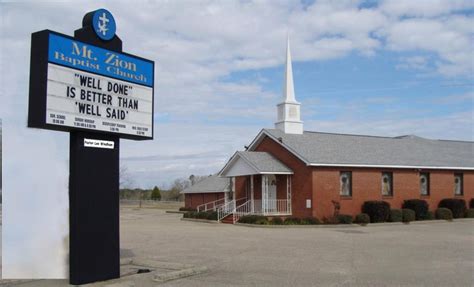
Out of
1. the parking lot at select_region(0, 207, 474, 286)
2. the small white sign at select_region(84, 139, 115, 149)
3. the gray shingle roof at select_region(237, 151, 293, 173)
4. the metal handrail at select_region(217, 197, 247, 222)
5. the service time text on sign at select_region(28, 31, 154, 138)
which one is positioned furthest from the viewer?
the metal handrail at select_region(217, 197, 247, 222)

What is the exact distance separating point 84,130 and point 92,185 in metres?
1.06

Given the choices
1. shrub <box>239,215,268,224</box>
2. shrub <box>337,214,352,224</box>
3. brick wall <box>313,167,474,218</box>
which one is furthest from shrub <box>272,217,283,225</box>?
shrub <box>337,214,352,224</box>

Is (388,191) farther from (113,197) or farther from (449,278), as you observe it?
(113,197)

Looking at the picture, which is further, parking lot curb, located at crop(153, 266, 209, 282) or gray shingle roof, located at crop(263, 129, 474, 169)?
gray shingle roof, located at crop(263, 129, 474, 169)

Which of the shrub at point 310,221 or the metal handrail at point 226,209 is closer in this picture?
the shrub at point 310,221

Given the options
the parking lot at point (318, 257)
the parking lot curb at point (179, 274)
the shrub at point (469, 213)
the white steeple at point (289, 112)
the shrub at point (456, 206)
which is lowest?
the parking lot at point (318, 257)

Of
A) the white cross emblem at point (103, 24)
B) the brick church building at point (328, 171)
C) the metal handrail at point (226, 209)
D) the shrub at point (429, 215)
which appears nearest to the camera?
the white cross emblem at point (103, 24)

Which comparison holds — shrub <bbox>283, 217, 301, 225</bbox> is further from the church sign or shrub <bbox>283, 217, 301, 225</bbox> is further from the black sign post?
the black sign post

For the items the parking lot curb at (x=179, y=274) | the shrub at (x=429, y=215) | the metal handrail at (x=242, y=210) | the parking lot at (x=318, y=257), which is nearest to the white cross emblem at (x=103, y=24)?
the parking lot curb at (x=179, y=274)

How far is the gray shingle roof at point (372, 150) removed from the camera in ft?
107

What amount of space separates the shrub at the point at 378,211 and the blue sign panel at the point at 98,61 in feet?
71.2

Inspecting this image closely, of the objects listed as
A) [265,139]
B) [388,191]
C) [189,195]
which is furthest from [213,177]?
[388,191]

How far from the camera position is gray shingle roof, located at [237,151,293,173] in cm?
3189

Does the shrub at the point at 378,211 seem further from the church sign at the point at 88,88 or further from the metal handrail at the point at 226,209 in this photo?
the church sign at the point at 88,88
